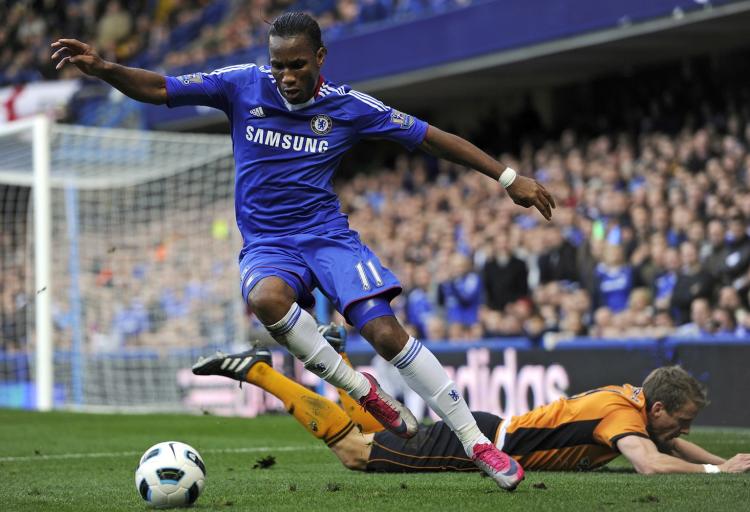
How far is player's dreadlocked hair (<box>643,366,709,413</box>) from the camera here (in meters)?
7.01

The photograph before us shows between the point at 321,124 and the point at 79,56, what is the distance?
1.32m

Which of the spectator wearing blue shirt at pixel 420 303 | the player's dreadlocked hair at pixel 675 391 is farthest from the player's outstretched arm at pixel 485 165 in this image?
the spectator wearing blue shirt at pixel 420 303

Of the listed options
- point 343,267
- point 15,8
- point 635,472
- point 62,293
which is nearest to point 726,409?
point 635,472

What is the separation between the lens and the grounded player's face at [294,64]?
6500 mm

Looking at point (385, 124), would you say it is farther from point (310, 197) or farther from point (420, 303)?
point (420, 303)

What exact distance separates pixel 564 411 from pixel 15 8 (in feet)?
89.8

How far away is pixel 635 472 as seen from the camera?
7578 mm

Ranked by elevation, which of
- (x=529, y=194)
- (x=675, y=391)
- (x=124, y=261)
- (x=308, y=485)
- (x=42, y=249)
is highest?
(x=42, y=249)

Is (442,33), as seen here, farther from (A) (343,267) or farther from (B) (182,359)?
(A) (343,267)

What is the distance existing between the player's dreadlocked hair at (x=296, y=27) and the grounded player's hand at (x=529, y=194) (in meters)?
1.28

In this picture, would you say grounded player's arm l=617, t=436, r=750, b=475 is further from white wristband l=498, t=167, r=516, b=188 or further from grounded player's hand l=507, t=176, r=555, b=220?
white wristband l=498, t=167, r=516, b=188

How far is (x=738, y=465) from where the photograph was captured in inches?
279

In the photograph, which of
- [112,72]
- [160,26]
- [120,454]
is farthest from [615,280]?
[160,26]

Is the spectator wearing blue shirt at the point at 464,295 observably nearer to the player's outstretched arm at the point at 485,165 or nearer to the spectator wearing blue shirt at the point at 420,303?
the spectator wearing blue shirt at the point at 420,303
